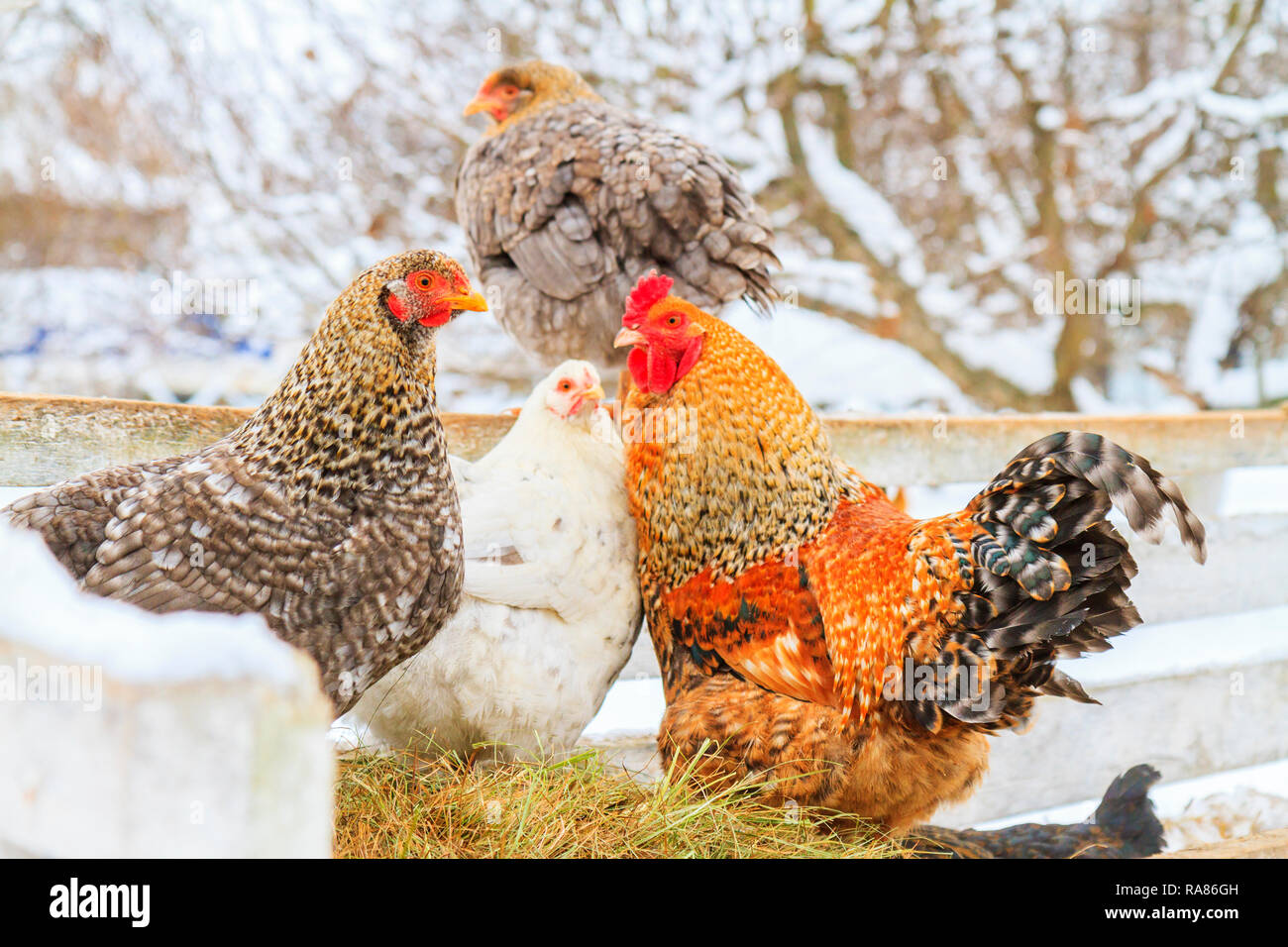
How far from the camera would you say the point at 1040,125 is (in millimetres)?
3840

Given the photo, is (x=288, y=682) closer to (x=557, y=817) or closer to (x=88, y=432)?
(x=557, y=817)

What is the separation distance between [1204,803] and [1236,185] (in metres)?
2.93

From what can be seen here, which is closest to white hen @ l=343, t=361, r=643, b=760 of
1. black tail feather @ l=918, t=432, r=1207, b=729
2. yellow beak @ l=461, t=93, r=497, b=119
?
black tail feather @ l=918, t=432, r=1207, b=729

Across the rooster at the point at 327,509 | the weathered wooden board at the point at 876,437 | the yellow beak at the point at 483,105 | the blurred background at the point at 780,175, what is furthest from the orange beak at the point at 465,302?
the blurred background at the point at 780,175

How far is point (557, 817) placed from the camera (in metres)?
1.08

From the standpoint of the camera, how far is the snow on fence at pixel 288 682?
448 mm

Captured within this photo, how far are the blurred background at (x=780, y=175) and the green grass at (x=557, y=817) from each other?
223 centimetres

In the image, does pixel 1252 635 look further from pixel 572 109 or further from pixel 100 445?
pixel 100 445

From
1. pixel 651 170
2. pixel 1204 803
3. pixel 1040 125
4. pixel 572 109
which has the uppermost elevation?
pixel 1040 125

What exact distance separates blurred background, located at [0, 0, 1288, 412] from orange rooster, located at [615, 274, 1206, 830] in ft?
6.12

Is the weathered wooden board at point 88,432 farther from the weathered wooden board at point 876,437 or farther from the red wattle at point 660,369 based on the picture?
the red wattle at point 660,369

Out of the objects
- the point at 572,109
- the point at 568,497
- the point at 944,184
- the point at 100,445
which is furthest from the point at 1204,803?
the point at 944,184

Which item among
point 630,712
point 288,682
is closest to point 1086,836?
point 630,712

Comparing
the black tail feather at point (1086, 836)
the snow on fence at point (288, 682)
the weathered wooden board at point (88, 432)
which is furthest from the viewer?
the black tail feather at point (1086, 836)
